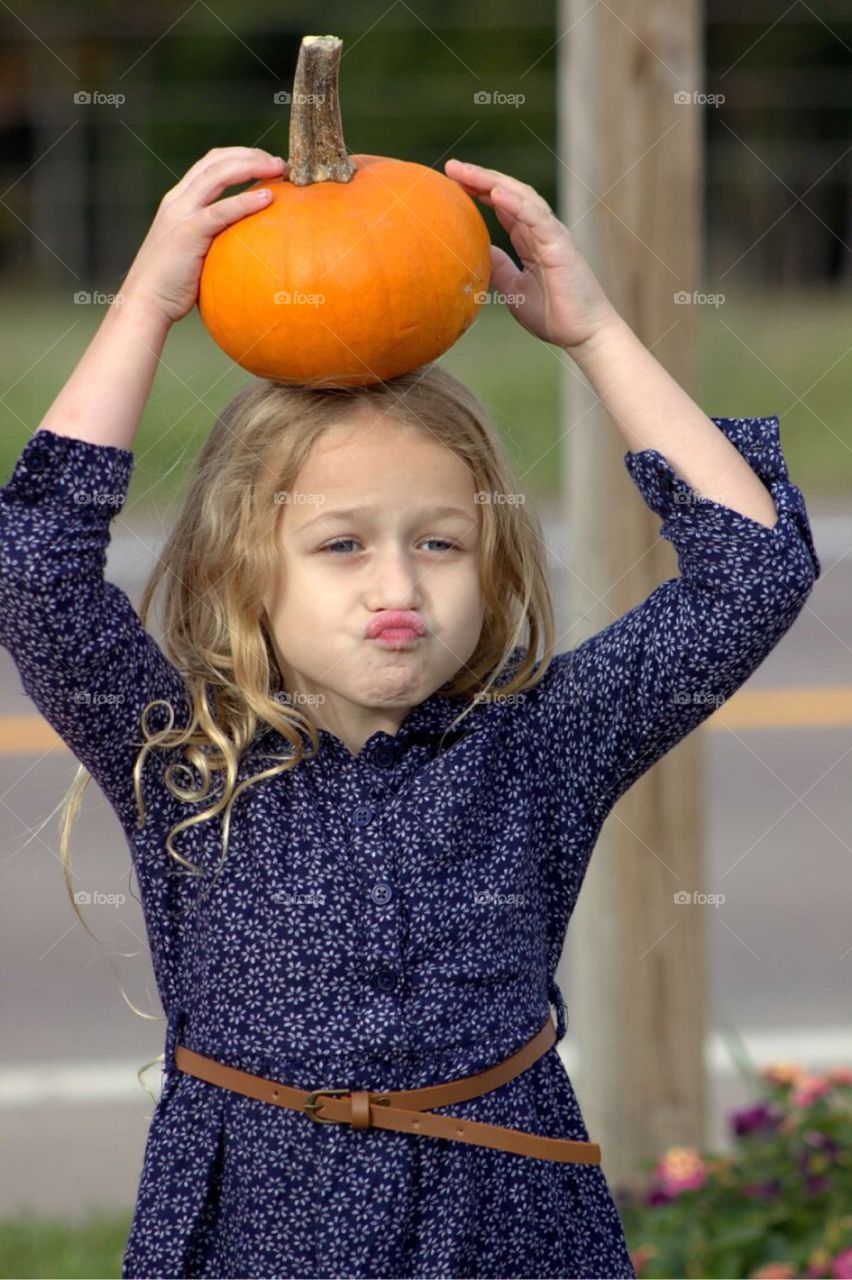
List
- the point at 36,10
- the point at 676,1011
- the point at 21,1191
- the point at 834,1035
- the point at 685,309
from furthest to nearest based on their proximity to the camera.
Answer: the point at 36,10, the point at 834,1035, the point at 21,1191, the point at 676,1011, the point at 685,309

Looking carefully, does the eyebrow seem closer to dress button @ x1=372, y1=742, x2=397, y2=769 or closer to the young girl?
the young girl

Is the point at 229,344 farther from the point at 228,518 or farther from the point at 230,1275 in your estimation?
the point at 230,1275

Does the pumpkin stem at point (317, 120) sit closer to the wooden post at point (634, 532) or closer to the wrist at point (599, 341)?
the wrist at point (599, 341)

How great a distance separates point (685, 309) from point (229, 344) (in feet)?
3.86

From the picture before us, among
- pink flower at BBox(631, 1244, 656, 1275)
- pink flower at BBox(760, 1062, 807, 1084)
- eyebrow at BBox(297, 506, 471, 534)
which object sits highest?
eyebrow at BBox(297, 506, 471, 534)

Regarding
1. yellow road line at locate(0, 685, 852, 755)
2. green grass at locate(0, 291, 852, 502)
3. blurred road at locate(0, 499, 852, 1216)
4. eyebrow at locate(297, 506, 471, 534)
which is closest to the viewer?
eyebrow at locate(297, 506, 471, 534)

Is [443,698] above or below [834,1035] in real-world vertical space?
above

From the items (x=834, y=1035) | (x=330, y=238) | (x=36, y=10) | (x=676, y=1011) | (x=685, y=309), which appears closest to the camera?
(x=330, y=238)

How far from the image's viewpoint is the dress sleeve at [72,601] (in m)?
1.67

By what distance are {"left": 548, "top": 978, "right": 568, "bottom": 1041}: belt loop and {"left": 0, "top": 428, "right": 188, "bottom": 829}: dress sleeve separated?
555 millimetres

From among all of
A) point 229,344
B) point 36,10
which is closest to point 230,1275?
point 229,344

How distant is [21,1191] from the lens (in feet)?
11.1

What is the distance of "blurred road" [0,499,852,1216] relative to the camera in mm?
3561

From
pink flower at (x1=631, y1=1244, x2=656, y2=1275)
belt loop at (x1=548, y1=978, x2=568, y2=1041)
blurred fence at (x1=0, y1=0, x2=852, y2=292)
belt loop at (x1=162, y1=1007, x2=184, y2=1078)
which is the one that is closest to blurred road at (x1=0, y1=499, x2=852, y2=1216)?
pink flower at (x1=631, y1=1244, x2=656, y2=1275)
